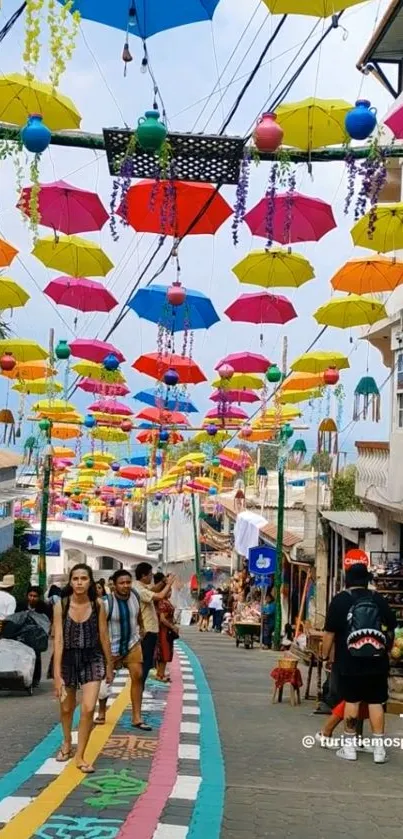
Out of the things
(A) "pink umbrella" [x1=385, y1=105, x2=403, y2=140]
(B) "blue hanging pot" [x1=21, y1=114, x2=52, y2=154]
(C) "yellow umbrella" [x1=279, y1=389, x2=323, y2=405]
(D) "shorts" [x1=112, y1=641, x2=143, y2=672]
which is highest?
(A) "pink umbrella" [x1=385, y1=105, x2=403, y2=140]

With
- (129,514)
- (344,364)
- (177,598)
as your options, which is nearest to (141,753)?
(344,364)

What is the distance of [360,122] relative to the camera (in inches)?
299

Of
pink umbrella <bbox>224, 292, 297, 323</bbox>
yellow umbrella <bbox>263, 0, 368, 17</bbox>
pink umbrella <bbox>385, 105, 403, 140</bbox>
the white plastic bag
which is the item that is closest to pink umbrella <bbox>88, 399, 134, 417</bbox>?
pink umbrella <bbox>224, 292, 297, 323</bbox>

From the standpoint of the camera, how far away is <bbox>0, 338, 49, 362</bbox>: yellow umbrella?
59.8 ft

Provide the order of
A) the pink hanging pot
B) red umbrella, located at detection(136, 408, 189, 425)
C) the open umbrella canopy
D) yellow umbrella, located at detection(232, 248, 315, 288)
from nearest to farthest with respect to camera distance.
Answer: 1. the pink hanging pot
2. the open umbrella canopy
3. yellow umbrella, located at detection(232, 248, 315, 288)
4. red umbrella, located at detection(136, 408, 189, 425)

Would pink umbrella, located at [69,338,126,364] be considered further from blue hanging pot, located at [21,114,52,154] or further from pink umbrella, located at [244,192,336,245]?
blue hanging pot, located at [21,114,52,154]

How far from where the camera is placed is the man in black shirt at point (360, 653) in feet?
26.1

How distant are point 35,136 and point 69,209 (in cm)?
498

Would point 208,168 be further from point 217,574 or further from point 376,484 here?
point 217,574

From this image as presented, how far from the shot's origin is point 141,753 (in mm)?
7625

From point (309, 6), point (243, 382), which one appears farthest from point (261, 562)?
point (309, 6)

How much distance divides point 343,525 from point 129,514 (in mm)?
46939

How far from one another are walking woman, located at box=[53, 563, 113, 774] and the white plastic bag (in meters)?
5.29

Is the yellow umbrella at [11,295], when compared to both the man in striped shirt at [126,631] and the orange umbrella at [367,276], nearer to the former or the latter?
the orange umbrella at [367,276]
